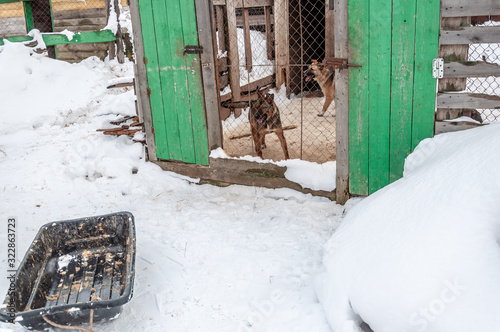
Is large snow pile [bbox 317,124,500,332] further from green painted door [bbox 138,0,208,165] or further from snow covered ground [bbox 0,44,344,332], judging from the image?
green painted door [bbox 138,0,208,165]

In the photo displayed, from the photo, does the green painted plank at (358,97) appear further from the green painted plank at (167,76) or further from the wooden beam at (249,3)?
the wooden beam at (249,3)

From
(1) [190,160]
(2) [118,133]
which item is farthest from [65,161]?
(1) [190,160]

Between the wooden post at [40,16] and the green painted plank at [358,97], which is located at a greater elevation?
the wooden post at [40,16]

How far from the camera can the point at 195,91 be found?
6.26 m

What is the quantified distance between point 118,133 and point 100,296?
3.81 meters

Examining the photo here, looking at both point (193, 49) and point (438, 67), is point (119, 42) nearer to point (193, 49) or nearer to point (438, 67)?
point (193, 49)

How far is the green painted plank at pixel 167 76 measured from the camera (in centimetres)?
620

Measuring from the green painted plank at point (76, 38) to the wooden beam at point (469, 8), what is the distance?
9922mm

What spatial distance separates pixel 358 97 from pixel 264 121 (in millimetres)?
2192

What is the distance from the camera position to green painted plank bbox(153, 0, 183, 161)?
6.20 m

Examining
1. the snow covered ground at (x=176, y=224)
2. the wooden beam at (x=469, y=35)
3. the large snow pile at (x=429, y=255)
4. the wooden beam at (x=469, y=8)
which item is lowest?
the snow covered ground at (x=176, y=224)

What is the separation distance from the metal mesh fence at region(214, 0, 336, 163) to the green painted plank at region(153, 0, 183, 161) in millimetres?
1188

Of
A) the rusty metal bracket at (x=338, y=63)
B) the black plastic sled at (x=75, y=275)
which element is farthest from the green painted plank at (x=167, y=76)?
the rusty metal bracket at (x=338, y=63)

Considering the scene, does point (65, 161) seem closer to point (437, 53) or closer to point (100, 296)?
point (100, 296)
